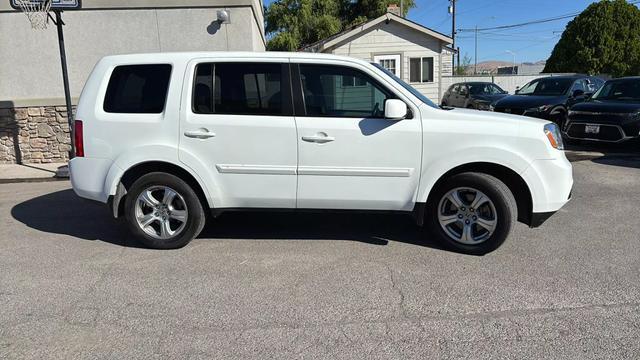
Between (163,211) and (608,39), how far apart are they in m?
31.6

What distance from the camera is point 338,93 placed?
440 centimetres

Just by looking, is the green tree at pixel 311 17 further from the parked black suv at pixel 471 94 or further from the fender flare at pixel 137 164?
the fender flare at pixel 137 164

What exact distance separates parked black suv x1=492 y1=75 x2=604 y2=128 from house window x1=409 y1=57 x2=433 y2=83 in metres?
5.96

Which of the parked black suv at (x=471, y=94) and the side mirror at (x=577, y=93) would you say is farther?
the parked black suv at (x=471, y=94)

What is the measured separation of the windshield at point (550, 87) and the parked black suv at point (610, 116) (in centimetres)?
179

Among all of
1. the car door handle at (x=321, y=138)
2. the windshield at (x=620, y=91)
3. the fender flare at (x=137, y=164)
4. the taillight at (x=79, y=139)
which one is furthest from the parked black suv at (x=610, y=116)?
the taillight at (x=79, y=139)

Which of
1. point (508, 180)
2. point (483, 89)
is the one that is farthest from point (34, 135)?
point (483, 89)

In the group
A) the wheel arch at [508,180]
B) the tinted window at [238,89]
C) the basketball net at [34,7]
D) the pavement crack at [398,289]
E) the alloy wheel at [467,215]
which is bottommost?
the pavement crack at [398,289]

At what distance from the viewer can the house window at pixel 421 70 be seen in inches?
738

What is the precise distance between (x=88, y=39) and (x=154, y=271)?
7475 millimetres

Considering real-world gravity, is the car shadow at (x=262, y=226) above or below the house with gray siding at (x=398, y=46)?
below

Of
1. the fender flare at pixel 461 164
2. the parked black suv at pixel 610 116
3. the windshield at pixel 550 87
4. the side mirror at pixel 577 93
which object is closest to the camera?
the fender flare at pixel 461 164

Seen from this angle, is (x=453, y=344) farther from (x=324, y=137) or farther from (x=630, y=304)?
(x=324, y=137)

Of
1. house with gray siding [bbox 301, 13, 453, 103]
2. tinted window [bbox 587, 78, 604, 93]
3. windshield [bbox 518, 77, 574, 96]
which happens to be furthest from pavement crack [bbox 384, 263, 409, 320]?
house with gray siding [bbox 301, 13, 453, 103]
